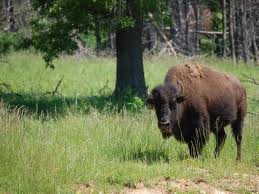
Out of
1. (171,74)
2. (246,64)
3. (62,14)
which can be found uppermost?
(62,14)

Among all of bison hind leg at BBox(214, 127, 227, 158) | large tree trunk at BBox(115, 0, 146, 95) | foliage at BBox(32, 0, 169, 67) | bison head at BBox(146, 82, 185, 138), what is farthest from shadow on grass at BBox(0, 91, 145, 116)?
bison head at BBox(146, 82, 185, 138)

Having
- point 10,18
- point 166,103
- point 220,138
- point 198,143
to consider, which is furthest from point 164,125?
point 10,18

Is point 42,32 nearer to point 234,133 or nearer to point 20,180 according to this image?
point 234,133

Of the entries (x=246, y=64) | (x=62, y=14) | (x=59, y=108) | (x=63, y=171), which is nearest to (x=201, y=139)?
(x=63, y=171)

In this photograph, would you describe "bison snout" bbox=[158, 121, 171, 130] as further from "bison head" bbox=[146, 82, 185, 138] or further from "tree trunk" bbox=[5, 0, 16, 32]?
"tree trunk" bbox=[5, 0, 16, 32]

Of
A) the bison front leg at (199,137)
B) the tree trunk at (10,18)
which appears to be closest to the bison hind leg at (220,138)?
the bison front leg at (199,137)

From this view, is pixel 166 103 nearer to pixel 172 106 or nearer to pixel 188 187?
pixel 172 106

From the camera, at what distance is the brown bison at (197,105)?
10477 millimetres

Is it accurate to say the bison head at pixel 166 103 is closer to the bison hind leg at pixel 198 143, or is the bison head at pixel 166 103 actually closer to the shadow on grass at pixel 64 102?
the bison hind leg at pixel 198 143

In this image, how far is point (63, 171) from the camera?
8.89 metres

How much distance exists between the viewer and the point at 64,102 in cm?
1631

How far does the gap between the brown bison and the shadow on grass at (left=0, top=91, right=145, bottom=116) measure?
12.7ft

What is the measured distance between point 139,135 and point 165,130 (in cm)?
131

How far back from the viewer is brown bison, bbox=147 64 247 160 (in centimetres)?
1048
